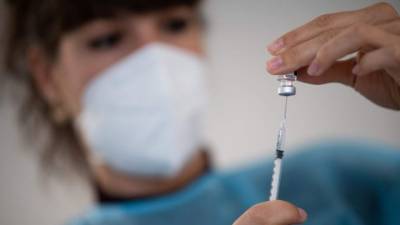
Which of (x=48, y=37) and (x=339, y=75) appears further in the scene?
(x=48, y=37)

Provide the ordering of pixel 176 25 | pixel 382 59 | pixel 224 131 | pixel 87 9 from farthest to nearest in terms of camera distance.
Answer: pixel 224 131 < pixel 176 25 < pixel 87 9 < pixel 382 59

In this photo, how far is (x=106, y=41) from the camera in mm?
1136

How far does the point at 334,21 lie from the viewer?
0.49m

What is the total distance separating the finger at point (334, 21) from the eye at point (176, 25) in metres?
0.72

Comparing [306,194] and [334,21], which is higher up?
[334,21]

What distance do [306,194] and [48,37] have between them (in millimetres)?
731

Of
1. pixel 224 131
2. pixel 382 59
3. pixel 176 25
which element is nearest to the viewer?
pixel 382 59

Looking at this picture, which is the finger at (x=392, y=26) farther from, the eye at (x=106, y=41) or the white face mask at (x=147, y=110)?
the eye at (x=106, y=41)

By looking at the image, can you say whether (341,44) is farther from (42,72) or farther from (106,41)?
(42,72)

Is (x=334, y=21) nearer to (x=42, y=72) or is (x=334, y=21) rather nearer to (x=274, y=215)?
(x=274, y=215)

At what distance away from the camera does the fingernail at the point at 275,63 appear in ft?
1.56

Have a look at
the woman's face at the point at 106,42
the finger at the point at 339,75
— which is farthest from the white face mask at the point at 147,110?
the finger at the point at 339,75

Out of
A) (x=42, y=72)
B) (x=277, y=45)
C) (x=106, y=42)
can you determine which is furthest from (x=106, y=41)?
(x=277, y=45)

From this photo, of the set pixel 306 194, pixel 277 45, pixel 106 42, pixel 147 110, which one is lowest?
pixel 306 194
